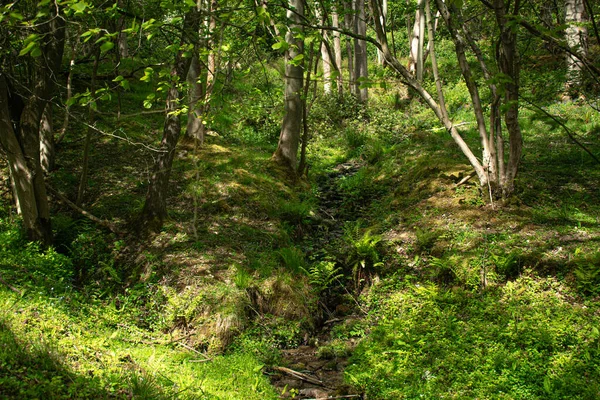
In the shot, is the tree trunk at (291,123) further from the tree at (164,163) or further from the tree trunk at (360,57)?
the tree trunk at (360,57)

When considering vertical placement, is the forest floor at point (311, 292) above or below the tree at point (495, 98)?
below

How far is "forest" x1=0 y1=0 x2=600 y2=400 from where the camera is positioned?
177 inches

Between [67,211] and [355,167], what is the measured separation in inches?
277

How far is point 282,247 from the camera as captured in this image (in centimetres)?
758

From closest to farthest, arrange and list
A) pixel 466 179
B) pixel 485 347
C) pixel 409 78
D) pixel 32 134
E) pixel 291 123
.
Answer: pixel 485 347
pixel 32 134
pixel 409 78
pixel 466 179
pixel 291 123

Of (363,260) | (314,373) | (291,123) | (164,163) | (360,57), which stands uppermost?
(360,57)

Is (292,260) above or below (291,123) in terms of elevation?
below

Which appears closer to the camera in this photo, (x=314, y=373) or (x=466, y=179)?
(x=314, y=373)

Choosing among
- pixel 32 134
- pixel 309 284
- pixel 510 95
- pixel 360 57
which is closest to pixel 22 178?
pixel 32 134

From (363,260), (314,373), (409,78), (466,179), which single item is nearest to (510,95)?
(409,78)

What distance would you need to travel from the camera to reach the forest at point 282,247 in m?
4.51

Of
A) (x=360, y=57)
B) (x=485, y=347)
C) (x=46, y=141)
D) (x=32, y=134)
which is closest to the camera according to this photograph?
(x=485, y=347)

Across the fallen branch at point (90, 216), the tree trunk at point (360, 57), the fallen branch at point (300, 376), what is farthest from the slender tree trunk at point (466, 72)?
the tree trunk at point (360, 57)

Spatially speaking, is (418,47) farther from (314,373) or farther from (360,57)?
(314,373)
